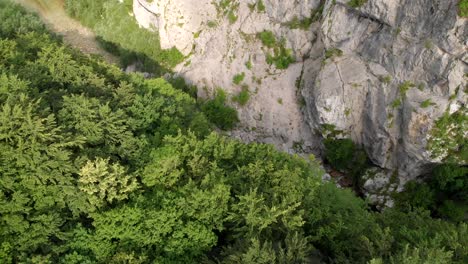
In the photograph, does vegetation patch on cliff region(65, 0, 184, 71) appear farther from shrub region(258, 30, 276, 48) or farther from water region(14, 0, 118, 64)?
shrub region(258, 30, 276, 48)

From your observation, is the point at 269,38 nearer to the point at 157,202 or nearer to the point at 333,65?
the point at 333,65

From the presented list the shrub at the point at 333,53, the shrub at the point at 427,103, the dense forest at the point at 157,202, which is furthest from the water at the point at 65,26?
the shrub at the point at 427,103

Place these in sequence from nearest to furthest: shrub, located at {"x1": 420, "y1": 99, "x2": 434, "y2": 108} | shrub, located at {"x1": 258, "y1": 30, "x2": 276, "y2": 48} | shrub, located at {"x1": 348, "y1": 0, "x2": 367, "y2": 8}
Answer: shrub, located at {"x1": 420, "y1": 99, "x2": 434, "y2": 108}, shrub, located at {"x1": 348, "y1": 0, "x2": 367, "y2": 8}, shrub, located at {"x1": 258, "y1": 30, "x2": 276, "y2": 48}

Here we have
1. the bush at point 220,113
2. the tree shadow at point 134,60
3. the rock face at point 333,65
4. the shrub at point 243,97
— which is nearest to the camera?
the rock face at point 333,65

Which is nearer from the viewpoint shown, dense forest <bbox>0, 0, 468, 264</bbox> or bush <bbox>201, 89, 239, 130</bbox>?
Answer: dense forest <bbox>0, 0, 468, 264</bbox>

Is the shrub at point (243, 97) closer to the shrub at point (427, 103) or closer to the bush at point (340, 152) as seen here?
the bush at point (340, 152)

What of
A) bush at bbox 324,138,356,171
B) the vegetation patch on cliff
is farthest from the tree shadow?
bush at bbox 324,138,356,171
